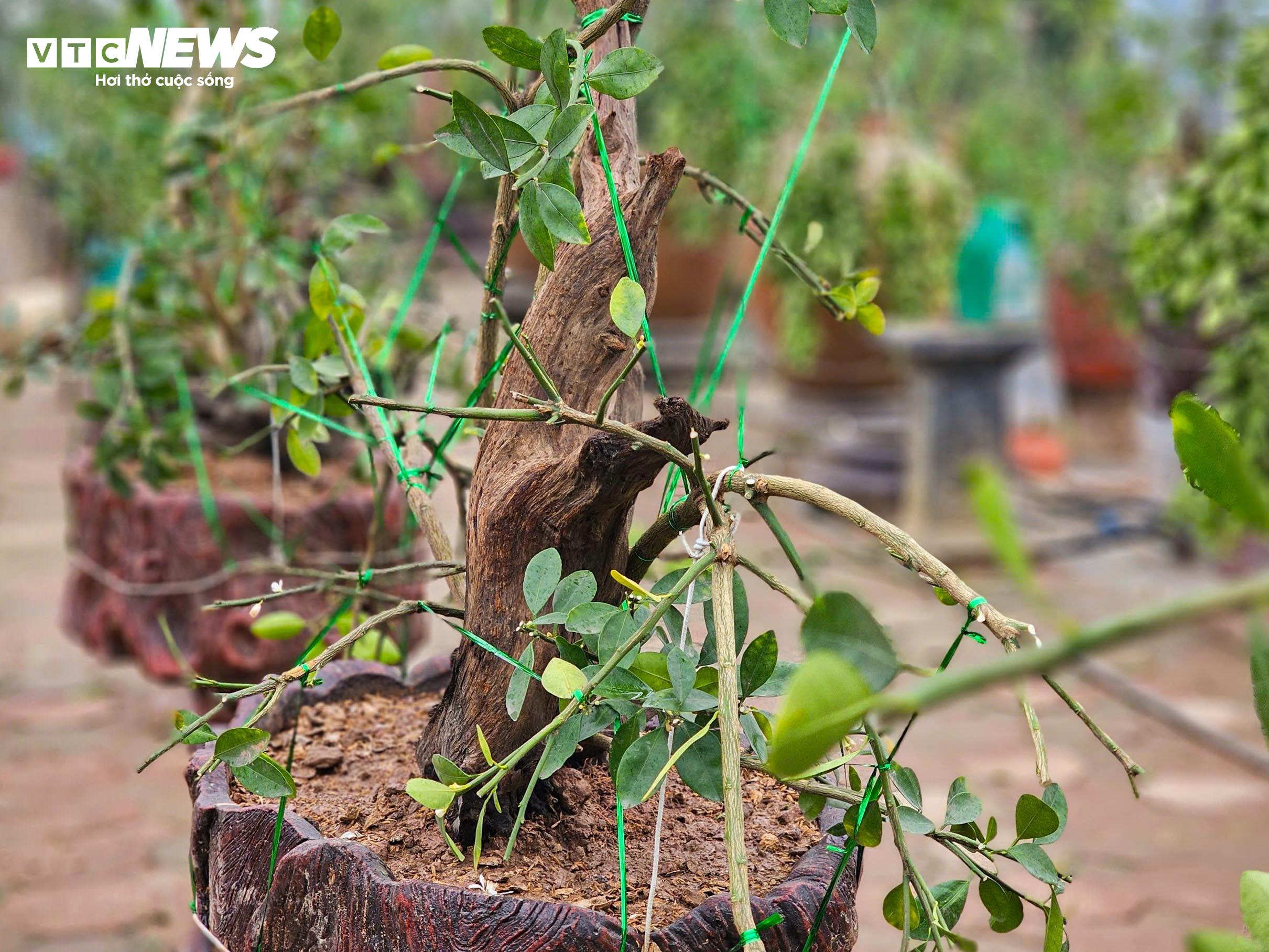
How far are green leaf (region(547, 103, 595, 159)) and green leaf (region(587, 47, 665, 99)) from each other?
14mm

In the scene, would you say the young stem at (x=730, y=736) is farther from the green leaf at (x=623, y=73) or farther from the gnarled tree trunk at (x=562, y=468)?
the green leaf at (x=623, y=73)

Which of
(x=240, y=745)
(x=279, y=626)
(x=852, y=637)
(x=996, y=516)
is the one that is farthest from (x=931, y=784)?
(x=996, y=516)

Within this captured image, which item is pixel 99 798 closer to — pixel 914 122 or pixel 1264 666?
pixel 1264 666

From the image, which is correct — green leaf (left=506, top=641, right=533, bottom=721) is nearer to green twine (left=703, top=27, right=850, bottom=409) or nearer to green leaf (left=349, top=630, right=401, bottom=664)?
green twine (left=703, top=27, right=850, bottom=409)

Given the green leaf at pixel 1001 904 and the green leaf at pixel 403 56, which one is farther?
the green leaf at pixel 403 56

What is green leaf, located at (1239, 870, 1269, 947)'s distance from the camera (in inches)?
20.0

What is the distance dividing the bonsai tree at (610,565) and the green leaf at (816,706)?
0.25 ft

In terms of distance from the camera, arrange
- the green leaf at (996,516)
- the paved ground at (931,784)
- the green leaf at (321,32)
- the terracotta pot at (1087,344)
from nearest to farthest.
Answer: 1. the green leaf at (996,516)
2. the green leaf at (321,32)
3. the paved ground at (931,784)
4. the terracotta pot at (1087,344)

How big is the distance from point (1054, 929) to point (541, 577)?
1.00ft

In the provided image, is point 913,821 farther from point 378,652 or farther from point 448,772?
point 378,652

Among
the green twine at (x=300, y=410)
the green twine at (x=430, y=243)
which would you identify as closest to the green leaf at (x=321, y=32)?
the green twine at (x=430, y=243)

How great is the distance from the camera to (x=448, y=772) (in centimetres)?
64

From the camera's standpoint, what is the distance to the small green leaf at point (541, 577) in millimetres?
623

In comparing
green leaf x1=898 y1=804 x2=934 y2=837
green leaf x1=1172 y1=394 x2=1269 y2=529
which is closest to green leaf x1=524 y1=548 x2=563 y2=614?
green leaf x1=898 y1=804 x2=934 y2=837
